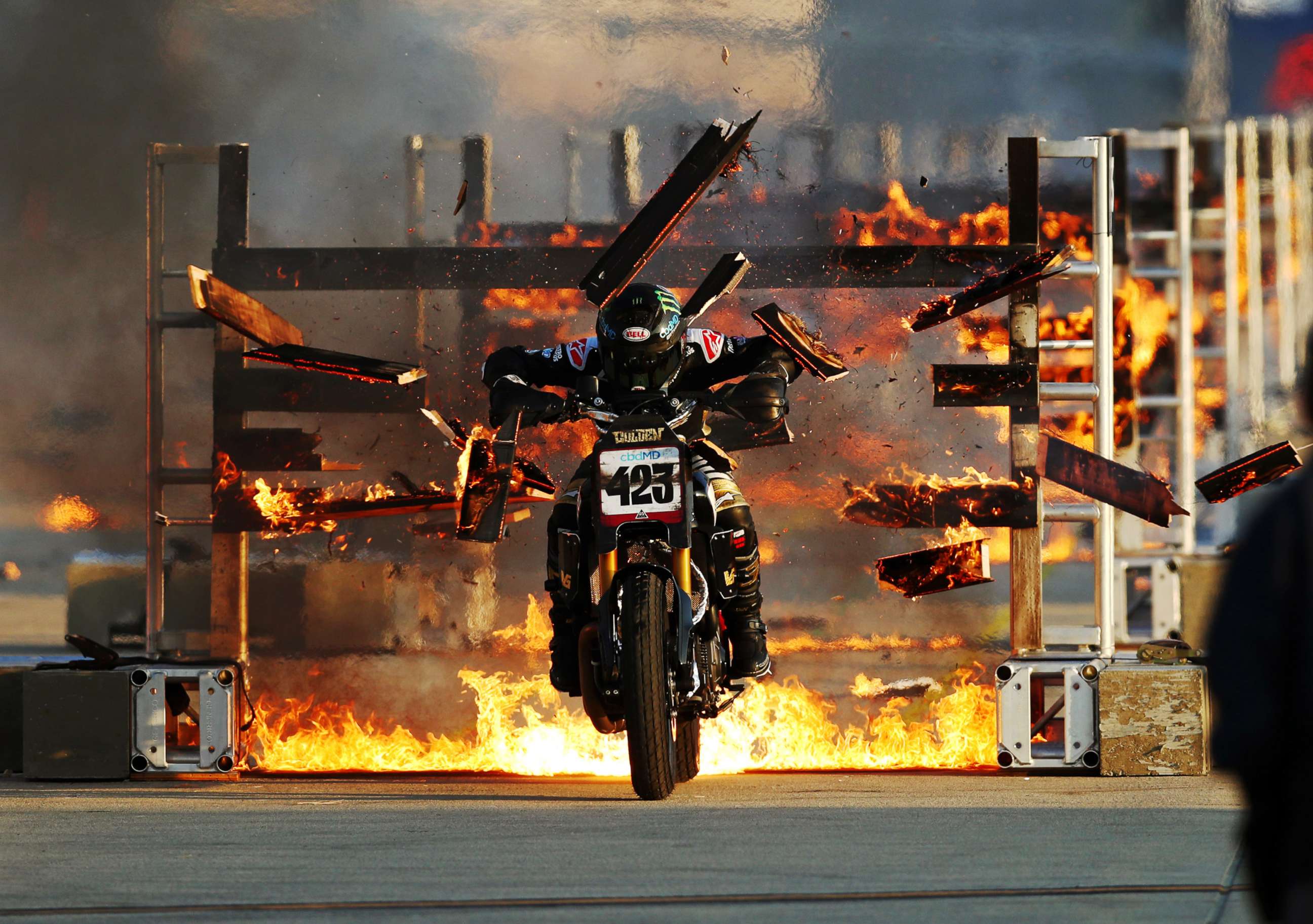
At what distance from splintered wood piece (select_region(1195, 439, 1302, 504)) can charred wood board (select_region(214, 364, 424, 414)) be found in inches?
130

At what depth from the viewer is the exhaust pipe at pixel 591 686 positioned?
522 centimetres

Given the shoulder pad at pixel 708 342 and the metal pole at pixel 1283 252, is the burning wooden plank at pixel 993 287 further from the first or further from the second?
the shoulder pad at pixel 708 342

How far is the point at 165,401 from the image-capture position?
7090mm

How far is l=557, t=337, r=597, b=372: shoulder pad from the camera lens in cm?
596

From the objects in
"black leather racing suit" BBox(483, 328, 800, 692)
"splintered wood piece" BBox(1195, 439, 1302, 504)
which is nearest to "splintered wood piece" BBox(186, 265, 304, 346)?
"black leather racing suit" BBox(483, 328, 800, 692)

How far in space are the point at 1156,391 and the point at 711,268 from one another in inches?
89.2

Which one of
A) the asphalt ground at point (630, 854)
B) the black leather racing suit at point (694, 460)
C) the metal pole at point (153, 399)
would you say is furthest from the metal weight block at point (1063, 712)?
the metal pole at point (153, 399)

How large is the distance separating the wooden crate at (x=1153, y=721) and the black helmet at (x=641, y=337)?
2.01m

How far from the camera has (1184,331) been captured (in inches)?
320

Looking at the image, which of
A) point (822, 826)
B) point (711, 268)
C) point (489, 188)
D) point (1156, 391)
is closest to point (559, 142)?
point (489, 188)

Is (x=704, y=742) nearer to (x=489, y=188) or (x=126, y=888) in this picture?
(x=489, y=188)

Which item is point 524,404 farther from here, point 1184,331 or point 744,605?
point 1184,331

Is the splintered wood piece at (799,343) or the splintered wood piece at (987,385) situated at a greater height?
the splintered wood piece at (799,343)

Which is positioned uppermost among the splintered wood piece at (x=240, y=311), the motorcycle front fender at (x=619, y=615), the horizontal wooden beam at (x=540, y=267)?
the horizontal wooden beam at (x=540, y=267)
